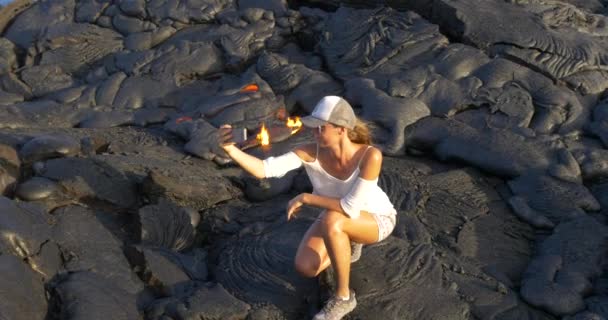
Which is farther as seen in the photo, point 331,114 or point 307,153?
point 307,153

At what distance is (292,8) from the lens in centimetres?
670

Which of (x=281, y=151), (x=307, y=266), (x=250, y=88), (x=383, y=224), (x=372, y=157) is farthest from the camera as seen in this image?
(x=250, y=88)

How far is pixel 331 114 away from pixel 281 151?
183cm

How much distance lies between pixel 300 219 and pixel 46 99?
118 inches

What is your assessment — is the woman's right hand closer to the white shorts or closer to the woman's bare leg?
the woman's bare leg

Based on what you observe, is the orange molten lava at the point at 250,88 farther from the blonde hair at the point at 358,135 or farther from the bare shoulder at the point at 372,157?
the bare shoulder at the point at 372,157

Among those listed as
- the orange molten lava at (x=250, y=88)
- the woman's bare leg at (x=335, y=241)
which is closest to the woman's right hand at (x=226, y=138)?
the woman's bare leg at (x=335, y=241)

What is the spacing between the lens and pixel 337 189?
3.22 m

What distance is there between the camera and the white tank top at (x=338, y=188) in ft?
10.4

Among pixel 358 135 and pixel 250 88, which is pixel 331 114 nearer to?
pixel 358 135

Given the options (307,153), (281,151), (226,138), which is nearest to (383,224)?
(307,153)

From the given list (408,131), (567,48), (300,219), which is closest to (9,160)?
(300,219)

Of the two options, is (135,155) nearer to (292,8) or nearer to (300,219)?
(300,219)

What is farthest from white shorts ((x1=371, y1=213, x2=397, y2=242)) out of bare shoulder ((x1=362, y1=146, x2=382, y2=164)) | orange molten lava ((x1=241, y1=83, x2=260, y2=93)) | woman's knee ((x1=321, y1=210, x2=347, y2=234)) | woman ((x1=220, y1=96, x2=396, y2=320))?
orange molten lava ((x1=241, y1=83, x2=260, y2=93))
